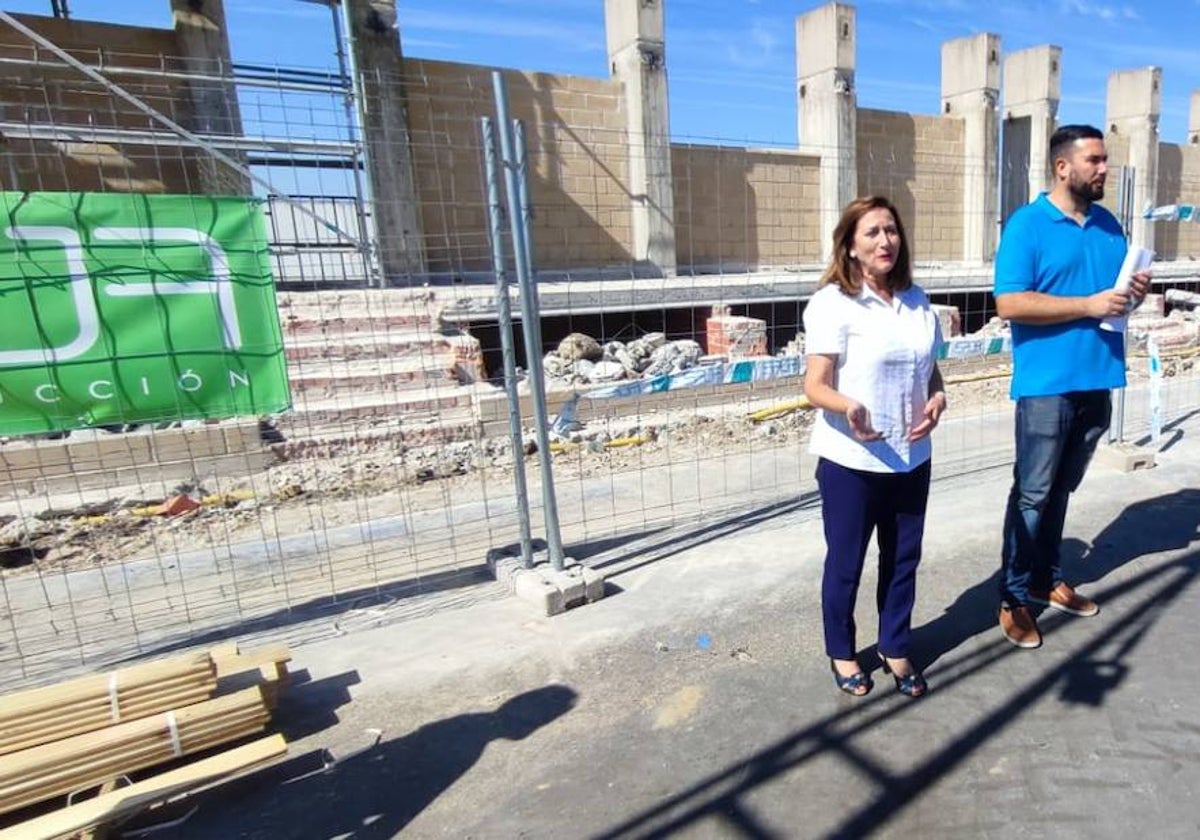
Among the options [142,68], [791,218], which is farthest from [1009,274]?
[791,218]

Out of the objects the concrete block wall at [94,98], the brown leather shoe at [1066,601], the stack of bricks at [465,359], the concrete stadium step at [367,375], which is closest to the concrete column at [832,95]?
the stack of bricks at [465,359]

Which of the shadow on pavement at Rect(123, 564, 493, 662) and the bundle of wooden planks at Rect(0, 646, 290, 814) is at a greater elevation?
the bundle of wooden planks at Rect(0, 646, 290, 814)

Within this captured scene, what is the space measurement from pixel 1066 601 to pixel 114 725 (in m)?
3.71

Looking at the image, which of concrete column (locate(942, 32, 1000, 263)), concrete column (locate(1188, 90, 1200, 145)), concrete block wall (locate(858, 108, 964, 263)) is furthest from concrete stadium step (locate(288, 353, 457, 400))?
concrete column (locate(1188, 90, 1200, 145))

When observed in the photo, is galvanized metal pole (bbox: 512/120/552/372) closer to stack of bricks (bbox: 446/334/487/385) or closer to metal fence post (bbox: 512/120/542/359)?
metal fence post (bbox: 512/120/542/359)

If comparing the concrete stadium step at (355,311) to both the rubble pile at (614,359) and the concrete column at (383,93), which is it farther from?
the concrete column at (383,93)

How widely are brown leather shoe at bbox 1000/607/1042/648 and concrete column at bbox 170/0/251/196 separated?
11.6 m

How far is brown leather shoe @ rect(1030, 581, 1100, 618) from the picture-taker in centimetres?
329

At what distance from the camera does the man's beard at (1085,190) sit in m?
2.84

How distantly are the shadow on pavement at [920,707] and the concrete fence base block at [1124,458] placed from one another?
5.16ft

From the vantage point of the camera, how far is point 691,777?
7.73 ft

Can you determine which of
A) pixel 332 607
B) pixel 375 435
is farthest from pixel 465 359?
pixel 332 607

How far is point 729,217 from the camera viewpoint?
1597 cm

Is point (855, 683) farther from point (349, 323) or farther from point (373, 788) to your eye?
point (349, 323)
